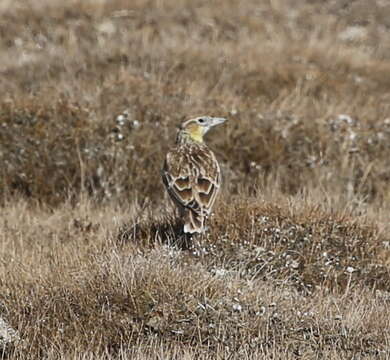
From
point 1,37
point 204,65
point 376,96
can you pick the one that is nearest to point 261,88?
point 204,65

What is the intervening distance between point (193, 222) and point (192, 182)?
0.42 m

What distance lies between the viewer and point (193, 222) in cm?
641

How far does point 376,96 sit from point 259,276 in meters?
6.56

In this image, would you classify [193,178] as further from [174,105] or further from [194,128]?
[174,105]

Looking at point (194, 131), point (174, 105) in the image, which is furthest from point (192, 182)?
point (174, 105)

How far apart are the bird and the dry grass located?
221 mm

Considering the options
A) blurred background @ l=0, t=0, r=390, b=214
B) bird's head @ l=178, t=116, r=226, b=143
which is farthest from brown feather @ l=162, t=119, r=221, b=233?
blurred background @ l=0, t=0, r=390, b=214

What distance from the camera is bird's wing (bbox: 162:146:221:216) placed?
654 centimetres

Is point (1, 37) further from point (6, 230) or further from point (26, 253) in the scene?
point (26, 253)

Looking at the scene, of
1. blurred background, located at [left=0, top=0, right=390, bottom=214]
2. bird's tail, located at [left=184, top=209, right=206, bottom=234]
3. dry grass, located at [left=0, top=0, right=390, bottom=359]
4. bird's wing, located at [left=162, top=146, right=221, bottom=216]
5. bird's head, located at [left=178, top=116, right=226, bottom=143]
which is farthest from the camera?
blurred background, located at [left=0, top=0, right=390, bottom=214]

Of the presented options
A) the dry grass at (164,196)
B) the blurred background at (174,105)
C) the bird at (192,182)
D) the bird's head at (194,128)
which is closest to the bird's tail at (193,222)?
the bird at (192,182)

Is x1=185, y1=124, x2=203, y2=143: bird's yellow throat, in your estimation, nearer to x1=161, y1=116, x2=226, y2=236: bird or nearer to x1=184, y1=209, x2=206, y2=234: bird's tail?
x1=161, y1=116, x2=226, y2=236: bird

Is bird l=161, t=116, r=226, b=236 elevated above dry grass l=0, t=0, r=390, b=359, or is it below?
above

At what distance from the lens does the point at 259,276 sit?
20.0 ft
